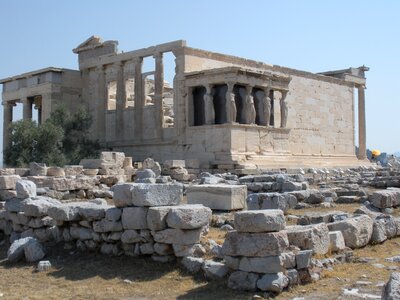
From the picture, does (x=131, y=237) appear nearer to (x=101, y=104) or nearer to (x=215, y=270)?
(x=215, y=270)

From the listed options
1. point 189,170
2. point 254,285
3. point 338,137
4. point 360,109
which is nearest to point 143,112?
point 189,170

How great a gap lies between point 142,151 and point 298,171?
22.4 feet

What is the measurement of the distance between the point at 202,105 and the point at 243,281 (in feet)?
59.8

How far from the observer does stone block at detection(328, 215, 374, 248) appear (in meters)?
8.27

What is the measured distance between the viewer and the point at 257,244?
6672 mm

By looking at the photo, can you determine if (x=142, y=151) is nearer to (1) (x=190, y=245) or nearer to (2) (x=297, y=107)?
(2) (x=297, y=107)

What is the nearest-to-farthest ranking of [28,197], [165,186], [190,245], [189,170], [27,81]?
1. [190,245]
2. [165,186]
3. [28,197]
4. [189,170]
5. [27,81]

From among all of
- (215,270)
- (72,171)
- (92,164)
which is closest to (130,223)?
(215,270)

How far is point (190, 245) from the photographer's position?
7.80 m

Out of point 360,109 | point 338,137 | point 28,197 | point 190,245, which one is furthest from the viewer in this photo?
point 360,109

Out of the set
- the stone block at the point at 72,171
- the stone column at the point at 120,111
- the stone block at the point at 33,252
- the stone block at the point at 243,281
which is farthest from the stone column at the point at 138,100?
the stone block at the point at 243,281

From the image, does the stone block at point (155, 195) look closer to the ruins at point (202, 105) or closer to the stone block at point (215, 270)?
the stone block at point (215, 270)

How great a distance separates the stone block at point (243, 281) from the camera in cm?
649

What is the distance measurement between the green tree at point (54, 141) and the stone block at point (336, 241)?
54.8 feet
